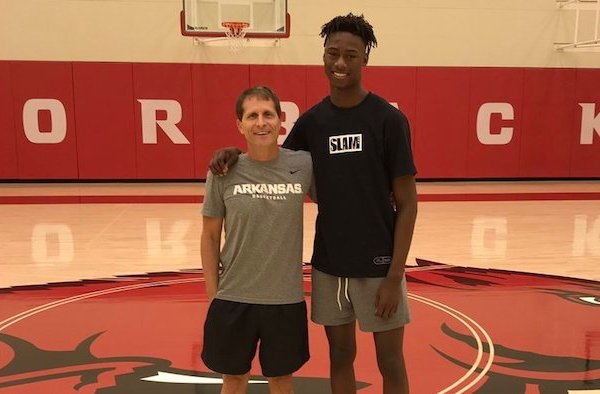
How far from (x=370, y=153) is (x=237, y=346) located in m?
0.85

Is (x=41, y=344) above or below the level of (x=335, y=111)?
below

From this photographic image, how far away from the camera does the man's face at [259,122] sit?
1.97 meters

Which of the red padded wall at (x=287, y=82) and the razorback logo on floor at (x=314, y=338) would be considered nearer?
the razorback logo on floor at (x=314, y=338)

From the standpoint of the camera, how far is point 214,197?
1975 millimetres

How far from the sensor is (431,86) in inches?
401

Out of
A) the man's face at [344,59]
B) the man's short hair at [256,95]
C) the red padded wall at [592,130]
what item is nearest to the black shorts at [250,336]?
the man's short hair at [256,95]

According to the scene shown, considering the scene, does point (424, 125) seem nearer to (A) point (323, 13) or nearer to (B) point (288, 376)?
(A) point (323, 13)

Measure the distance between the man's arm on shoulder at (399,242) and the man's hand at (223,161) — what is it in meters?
0.59

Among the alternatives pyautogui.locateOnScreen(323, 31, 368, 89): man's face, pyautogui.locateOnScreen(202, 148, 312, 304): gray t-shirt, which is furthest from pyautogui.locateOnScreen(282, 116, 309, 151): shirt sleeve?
pyautogui.locateOnScreen(323, 31, 368, 89): man's face

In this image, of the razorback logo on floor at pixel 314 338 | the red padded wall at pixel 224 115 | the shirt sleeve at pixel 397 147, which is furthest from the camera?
the red padded wall at pixel 224 115

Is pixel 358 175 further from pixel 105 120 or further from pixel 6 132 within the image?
pixel 6 132

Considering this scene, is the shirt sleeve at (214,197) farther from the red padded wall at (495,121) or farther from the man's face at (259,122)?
the red padded wall at (495,121)

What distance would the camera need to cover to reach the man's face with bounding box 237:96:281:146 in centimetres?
197

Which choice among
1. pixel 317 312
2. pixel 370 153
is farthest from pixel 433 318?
pixel 370 153
